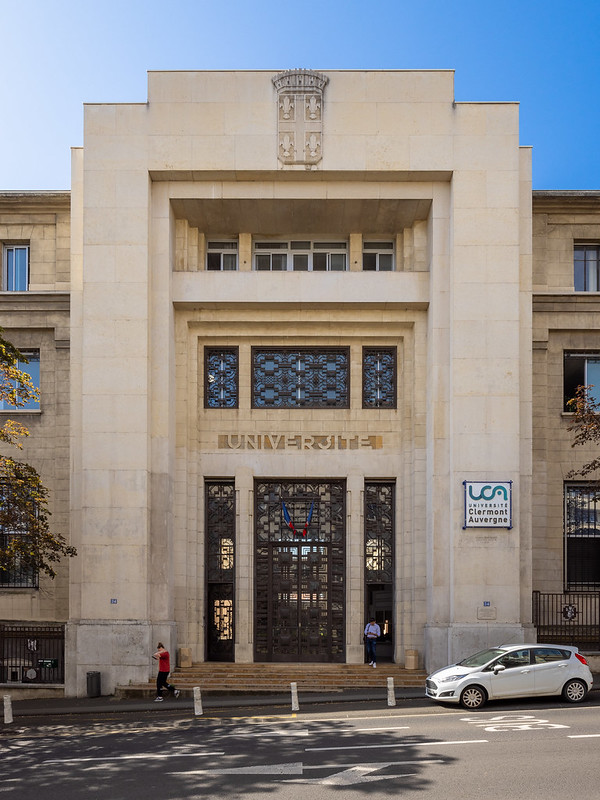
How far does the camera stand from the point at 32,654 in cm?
2609

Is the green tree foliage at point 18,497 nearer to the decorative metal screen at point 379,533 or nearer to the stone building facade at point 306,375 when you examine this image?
the stone building facade at point 306,375

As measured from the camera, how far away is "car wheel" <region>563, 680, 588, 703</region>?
20.9m

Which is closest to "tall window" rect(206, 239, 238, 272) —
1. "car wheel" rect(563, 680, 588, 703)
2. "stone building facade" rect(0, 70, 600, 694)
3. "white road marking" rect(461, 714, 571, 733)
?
"stone building facade" rect(0, 70, 600, 694)

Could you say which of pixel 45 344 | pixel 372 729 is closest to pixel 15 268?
pixel 45 344

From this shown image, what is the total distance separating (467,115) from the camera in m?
26.5

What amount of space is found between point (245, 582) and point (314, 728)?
9.44 meters

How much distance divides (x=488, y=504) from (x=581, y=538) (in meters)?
5.76

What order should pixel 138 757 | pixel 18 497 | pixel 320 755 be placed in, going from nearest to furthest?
1. pixel 320 755
2. pixel 138 757
3. pixel 18 497

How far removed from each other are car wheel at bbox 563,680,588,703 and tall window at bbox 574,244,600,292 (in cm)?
1434

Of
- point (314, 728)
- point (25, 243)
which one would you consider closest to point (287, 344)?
point (25, 243)

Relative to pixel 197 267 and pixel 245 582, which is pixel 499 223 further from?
pixel 245 582

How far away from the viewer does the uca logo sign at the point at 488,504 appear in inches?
1001

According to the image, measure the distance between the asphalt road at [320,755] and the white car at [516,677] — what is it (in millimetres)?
319

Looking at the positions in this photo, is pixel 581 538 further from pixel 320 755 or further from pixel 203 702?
pixel 320 755
